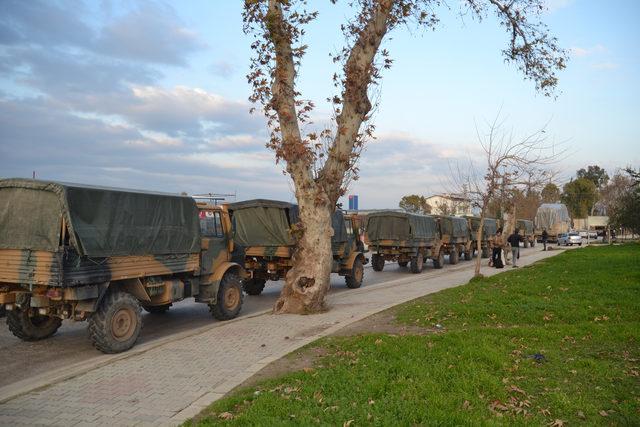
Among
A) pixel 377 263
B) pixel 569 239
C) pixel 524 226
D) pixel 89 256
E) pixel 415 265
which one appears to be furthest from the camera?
pixel 569 239

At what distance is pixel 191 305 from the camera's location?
1391 cm

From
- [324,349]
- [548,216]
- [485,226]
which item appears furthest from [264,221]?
[548,216]

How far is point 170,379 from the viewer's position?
6625 mm

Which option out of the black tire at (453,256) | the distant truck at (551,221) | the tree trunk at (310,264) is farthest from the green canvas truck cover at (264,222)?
the distant truck at (551,221)

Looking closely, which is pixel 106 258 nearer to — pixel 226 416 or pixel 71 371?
pixel 71 371

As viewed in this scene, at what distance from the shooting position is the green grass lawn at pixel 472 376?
4992 millimetres

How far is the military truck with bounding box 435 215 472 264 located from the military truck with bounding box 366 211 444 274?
127 inches

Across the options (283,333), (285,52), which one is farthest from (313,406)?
(285,52)

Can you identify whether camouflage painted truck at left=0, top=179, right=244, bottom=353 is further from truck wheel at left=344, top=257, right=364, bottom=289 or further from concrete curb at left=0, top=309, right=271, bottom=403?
truck wheel at left=344, top=257, right=364, bottom=289

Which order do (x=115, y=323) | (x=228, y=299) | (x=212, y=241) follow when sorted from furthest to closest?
(x=228, y=299)
(x=212, y=241)
(x=115, y=323)

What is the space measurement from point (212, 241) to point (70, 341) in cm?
320

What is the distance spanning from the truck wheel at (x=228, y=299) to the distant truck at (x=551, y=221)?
4851 centimetres

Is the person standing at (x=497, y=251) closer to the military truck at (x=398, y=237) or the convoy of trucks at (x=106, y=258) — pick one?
the military truck at (x=398, y=237)

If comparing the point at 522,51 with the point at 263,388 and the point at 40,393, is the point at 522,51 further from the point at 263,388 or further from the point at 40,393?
the point at 40,393
